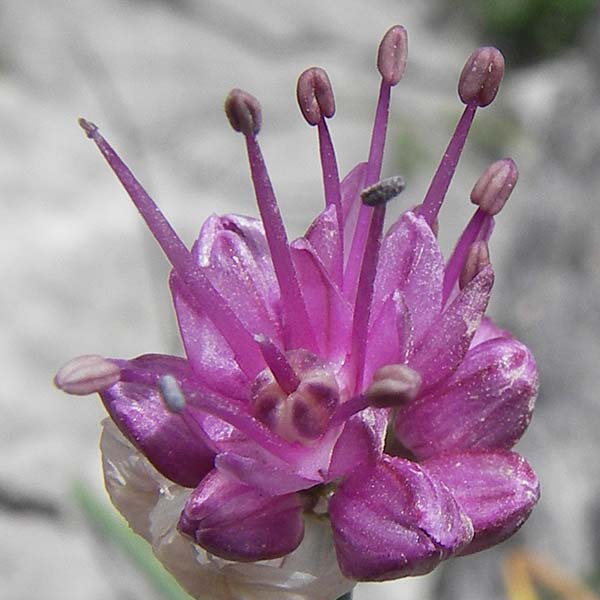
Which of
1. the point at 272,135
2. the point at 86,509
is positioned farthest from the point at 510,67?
the point at 86,509

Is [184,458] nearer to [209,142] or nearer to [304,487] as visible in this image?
[304,487]

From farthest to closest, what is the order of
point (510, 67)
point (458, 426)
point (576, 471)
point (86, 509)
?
point (510, 67) < point (576, 471) < point (86, 509) < point (458, 426)

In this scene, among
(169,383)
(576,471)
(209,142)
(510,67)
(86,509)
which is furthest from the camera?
(510,67)

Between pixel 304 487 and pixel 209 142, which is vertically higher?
pixel 209 142

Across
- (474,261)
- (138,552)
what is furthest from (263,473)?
(138,552)

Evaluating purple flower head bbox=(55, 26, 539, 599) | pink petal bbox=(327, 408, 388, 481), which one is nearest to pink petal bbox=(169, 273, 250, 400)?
purple flower head bbox=(55, 26, 539, 599)

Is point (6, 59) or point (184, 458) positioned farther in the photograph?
point (6, 59)
